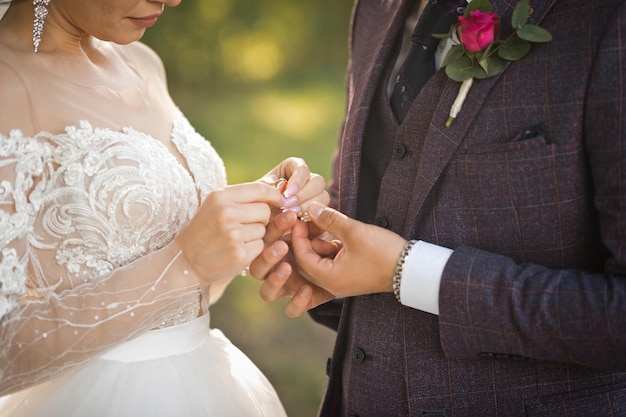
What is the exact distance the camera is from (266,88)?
5.61 metres

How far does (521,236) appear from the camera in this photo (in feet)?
5.43

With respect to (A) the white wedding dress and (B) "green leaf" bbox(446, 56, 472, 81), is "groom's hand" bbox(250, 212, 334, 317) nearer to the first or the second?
(A) the white wedding dress

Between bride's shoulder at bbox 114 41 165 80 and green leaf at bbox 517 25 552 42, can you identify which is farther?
bride's shoulder at bbox 114 41 165 80

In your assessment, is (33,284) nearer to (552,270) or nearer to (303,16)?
(552,270)

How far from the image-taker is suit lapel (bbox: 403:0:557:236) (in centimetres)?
166

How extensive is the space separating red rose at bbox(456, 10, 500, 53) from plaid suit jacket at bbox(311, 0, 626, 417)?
9cm

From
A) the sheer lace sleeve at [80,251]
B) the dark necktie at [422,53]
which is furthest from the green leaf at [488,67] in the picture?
the sheer lace sleeve at [80,251]

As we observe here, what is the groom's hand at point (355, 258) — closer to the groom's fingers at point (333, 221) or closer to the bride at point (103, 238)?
the groom's fingers at point (333, 221)

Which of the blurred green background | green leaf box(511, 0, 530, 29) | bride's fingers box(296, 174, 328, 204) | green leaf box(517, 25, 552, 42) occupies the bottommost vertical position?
the blurred green background

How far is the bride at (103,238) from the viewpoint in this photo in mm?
1738

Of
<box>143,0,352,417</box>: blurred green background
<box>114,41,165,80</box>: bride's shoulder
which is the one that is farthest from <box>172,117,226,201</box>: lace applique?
<box>143,0,352,417</box>: blurred green background

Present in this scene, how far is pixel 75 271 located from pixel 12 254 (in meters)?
0.18

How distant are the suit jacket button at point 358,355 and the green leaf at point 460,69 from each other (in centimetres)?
77

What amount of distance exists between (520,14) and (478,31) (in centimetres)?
10
